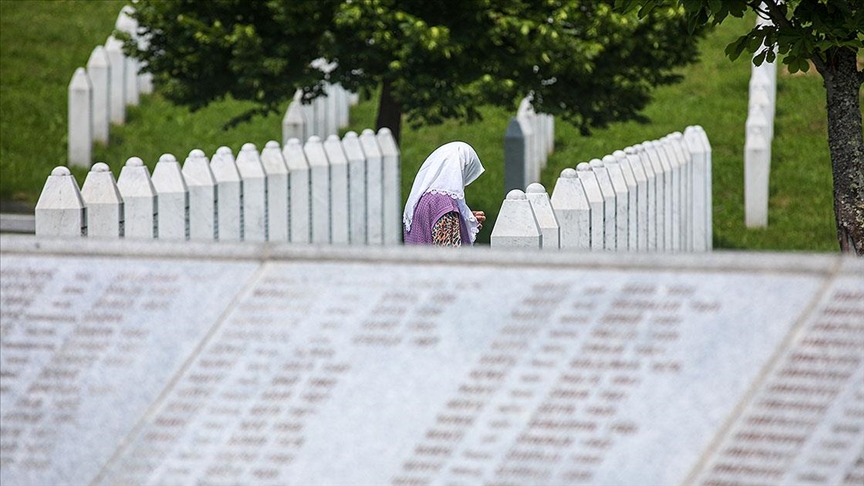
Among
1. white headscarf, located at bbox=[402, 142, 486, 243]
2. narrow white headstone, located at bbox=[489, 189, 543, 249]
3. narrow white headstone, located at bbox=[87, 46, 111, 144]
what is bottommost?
narrow white headstone, located at bbox=[489, 189, 543, 249]

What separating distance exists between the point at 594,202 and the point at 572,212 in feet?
1.14

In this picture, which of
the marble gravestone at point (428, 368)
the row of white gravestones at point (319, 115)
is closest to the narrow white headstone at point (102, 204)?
the marble gravestone at point (428, 368)

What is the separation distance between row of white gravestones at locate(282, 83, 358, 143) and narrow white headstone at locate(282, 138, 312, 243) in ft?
23.9

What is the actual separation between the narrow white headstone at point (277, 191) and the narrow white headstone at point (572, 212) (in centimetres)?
158

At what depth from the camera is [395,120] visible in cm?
1448

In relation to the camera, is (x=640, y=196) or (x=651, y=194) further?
(x=651, y=194)

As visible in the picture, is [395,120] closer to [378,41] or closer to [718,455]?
[378,41]

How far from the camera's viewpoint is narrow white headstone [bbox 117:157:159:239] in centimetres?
624

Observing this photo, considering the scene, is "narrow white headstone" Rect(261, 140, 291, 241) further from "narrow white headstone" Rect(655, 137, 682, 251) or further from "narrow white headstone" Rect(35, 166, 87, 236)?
"narrow white headstone" Rect(655, 137, 682, 251)

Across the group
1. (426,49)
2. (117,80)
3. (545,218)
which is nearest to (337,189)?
(545,218)

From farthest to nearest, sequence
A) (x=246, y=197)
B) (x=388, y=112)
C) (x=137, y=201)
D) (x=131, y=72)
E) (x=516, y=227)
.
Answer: (x=131, y=72) < (x=388, y=112) < (x=246, y=197) < (x=516, y=227) < (x=137, y=201)

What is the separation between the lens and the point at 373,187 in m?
9.62

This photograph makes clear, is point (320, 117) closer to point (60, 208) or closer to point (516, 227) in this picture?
point (516, 227)

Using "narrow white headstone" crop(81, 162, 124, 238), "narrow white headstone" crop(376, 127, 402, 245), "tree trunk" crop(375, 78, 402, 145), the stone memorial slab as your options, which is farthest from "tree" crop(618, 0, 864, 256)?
"tree trunk" crop(375, 78, 402, 145)
